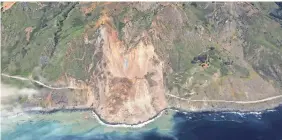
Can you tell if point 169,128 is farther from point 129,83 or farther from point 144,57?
point 144,57

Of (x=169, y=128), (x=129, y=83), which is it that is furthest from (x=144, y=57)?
(x=169, y=128)

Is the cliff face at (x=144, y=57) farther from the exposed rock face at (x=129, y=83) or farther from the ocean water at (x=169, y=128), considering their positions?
the ocean water at (x=169, y=128)

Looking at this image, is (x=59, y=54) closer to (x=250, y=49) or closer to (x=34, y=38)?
→ (x=34, y=38)

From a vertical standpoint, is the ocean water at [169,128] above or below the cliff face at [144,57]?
below

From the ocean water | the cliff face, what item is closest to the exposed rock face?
the cliff face

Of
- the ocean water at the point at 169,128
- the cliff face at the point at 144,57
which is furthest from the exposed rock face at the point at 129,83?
the ocean water at the point at 169,128

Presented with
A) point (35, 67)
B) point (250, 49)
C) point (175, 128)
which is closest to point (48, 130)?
point (35, 67)
